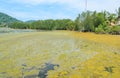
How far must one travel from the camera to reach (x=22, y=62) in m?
14.2

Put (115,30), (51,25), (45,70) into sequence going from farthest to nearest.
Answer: (51,25) < (115,30) < (45,70)

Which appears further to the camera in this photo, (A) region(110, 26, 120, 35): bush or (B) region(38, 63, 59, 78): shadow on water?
(A) region(110, 26, 120, 35): bush

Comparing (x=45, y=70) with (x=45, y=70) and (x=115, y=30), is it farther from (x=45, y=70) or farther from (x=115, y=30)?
(x=115, y=30)

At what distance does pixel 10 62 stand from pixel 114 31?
1643 inches

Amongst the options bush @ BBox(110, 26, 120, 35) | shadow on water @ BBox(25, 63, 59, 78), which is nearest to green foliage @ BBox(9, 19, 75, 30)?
bush @ BBox(110, 26, 120, 35)

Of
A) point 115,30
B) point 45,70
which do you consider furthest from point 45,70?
point 115,30

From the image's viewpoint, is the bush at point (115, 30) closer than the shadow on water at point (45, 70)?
No

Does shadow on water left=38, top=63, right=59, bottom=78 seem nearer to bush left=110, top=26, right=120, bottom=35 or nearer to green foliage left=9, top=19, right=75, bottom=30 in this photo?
bush left=110, top=26, right=120, bottom=35

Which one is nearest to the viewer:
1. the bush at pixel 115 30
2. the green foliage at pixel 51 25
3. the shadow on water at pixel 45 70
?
the shadow on water at pixel 45 70

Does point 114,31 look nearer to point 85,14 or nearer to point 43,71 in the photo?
→ point 85,14

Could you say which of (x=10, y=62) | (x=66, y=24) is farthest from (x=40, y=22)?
(x=10, y=62)

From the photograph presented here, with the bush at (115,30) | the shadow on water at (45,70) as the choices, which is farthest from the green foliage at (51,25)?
the shadow on water at (45,70)

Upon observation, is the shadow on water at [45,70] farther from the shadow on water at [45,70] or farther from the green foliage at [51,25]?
the green foliage at [51,25]

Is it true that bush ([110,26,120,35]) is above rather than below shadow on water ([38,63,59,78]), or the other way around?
above
